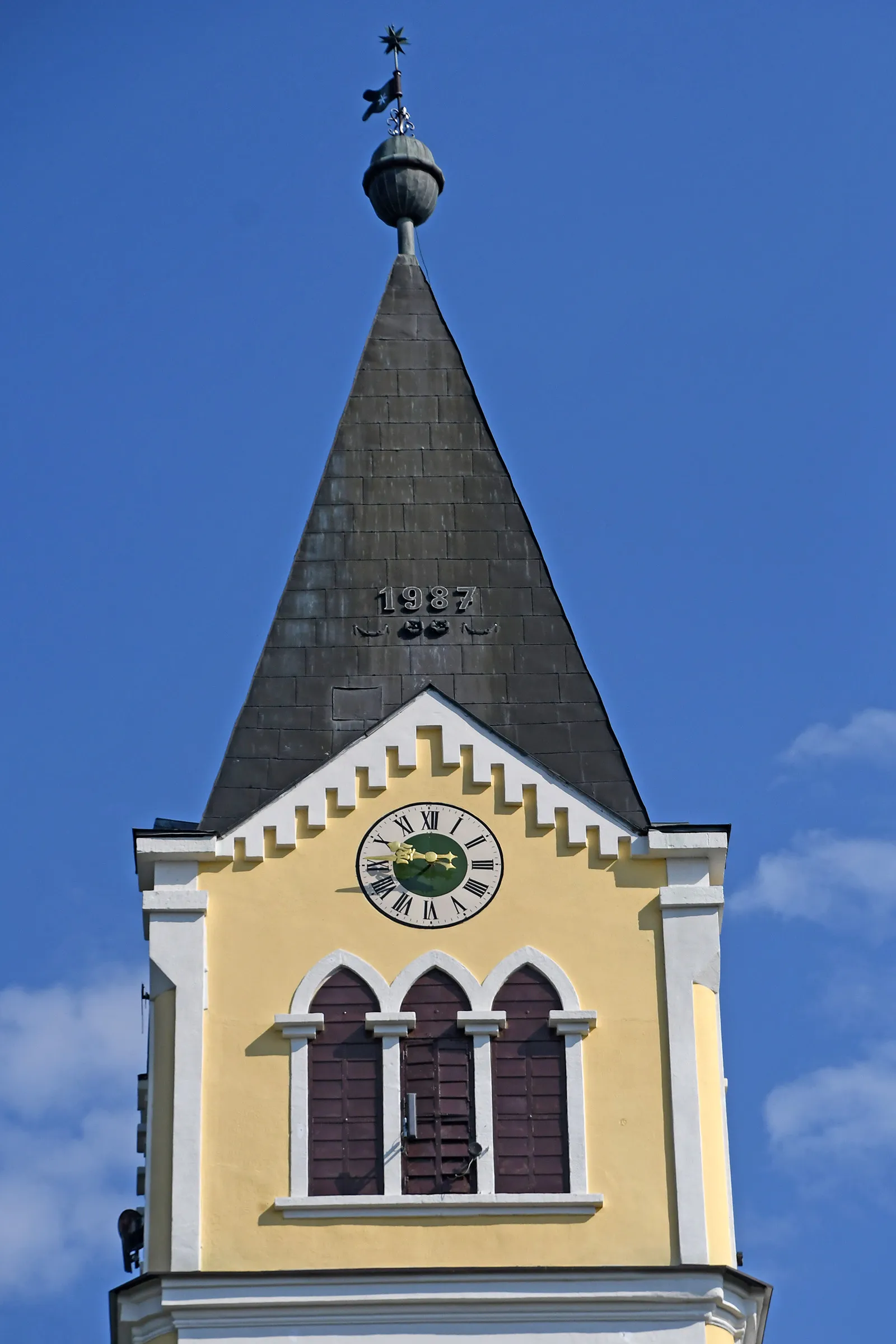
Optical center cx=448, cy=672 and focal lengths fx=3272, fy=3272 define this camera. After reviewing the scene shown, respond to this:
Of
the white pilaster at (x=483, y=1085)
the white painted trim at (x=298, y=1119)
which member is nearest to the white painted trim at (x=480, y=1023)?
the white pilaster at (x=483, y=1085)

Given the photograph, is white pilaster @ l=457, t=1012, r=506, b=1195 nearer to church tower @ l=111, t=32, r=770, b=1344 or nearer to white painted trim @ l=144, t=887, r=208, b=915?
church tower @ l=111, t=32, r=770, b=1344

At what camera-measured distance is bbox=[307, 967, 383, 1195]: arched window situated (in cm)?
2769

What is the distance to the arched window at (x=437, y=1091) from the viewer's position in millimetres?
27672

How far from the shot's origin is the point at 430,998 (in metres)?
28.6

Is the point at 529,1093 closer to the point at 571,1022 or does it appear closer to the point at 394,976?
the point at 571,1022

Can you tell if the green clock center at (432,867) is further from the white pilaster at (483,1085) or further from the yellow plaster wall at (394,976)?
the white pilaster at (483,1085)

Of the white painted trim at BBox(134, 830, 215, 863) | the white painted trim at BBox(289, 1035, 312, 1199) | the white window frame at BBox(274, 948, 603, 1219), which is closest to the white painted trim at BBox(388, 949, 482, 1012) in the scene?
the white window frame at BBox(274, 948, 603, 1219)

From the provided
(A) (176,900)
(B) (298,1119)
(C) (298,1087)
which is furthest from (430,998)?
(A) (176,900)

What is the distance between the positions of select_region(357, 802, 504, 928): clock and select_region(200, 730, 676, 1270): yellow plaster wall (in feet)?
0.32

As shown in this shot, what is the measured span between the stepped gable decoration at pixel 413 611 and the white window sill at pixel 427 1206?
3.76 metres

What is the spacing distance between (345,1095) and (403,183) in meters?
11.1

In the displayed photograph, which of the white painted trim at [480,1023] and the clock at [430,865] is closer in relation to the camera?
the white painted trim at [480,1023]

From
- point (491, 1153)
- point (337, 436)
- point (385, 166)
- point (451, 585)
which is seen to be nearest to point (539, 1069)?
point (491, 1153)

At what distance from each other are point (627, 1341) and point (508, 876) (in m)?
4.46
